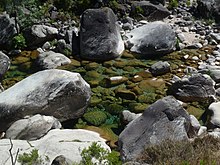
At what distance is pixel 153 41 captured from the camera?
46.4ft

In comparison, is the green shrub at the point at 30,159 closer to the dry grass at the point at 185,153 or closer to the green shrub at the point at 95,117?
the dry grass at the point at 185,153

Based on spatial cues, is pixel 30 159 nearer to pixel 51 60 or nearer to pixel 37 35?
pixel 51 60

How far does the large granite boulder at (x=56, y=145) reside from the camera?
766 centimetres

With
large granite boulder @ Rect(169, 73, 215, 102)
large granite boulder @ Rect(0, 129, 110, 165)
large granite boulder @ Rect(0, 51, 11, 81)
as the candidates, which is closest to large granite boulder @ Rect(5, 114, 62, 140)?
large granite boulder @ Rect(0, 129, 110, 165)

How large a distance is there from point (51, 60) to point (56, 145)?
18.4 ft

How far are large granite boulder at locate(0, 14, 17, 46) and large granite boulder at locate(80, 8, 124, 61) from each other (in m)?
2.38

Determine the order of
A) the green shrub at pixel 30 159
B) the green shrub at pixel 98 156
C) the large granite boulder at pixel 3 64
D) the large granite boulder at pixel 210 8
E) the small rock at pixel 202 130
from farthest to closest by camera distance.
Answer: the large granite boulder at pixel 210 8, the large granite boulder at pixel 3 64, the small rock at pixel 202 130, the green shrub at pixel 30 159, the green shrub at pixel 98 156

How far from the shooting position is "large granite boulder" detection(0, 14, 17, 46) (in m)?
14.1

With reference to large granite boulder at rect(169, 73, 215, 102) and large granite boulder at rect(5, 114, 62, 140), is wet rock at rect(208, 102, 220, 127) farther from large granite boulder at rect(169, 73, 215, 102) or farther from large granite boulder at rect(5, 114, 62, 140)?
large granite boulder at rect(5, 114, 62, 140)

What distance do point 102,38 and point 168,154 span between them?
8.12 meters

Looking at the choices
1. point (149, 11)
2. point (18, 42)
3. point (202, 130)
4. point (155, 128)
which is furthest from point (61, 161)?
point (149, 11)

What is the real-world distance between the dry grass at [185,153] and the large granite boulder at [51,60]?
272 inches

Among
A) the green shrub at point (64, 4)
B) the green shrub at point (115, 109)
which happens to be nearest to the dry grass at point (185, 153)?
the green shrub at point (115, 109)

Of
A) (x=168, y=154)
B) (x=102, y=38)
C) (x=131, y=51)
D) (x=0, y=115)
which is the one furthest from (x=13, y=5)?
(x=168, y=154)
